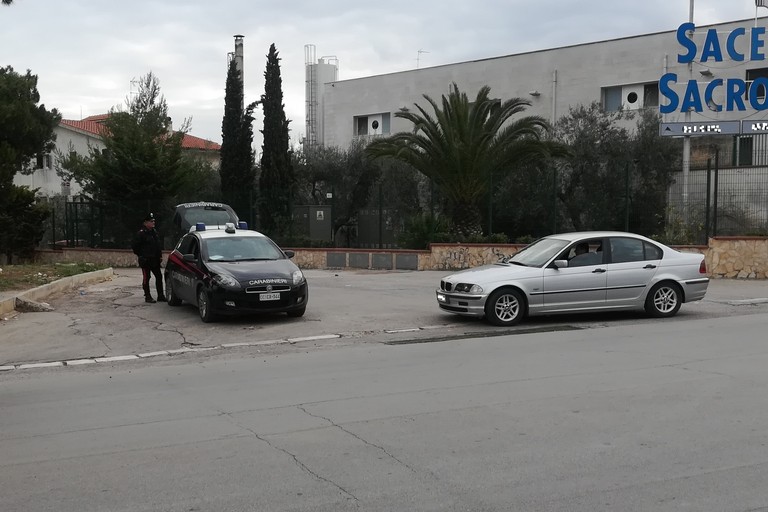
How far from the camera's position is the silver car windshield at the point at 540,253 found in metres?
12.7

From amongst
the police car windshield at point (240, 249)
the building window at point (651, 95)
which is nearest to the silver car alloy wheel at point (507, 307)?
the police car windshield at point (240, 249)

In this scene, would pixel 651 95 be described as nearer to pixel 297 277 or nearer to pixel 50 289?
pixel 297 277

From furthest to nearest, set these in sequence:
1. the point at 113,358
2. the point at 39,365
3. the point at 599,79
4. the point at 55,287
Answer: the point at 599,79
the point at 55,287
the point at 113,358
the point at 39,365

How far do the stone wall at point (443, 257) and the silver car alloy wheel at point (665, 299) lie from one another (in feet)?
27.1

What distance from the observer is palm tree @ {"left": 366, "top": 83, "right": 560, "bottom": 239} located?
80.8 feet

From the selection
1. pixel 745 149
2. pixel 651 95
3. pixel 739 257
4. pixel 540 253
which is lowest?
pixel 739 257

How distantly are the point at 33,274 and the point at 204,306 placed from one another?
7.98 m

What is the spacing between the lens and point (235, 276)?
41.4ft

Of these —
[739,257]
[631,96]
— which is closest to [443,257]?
[739,257]

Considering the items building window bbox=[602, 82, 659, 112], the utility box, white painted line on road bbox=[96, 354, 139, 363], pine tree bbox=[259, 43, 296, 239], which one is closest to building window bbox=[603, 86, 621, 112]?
building window bbox=[602, 82, 659, 112]

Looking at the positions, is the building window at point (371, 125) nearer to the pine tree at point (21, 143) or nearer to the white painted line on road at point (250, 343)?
the pine tree at point (21, 143)

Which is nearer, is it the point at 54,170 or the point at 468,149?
the point at 468,149

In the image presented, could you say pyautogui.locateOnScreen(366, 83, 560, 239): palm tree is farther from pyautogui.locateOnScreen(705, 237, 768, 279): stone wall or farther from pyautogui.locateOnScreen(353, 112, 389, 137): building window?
pyautogui.locateOnScreen(353, 112, 389, 137): building window

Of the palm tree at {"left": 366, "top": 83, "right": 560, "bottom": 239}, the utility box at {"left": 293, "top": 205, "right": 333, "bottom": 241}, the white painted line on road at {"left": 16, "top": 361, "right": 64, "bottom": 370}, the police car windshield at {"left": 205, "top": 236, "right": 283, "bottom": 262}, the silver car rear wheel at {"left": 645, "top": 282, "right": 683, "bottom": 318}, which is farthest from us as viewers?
the utility box at {"left": 293, "top": 205, "right": 333, "bottom": 241}
